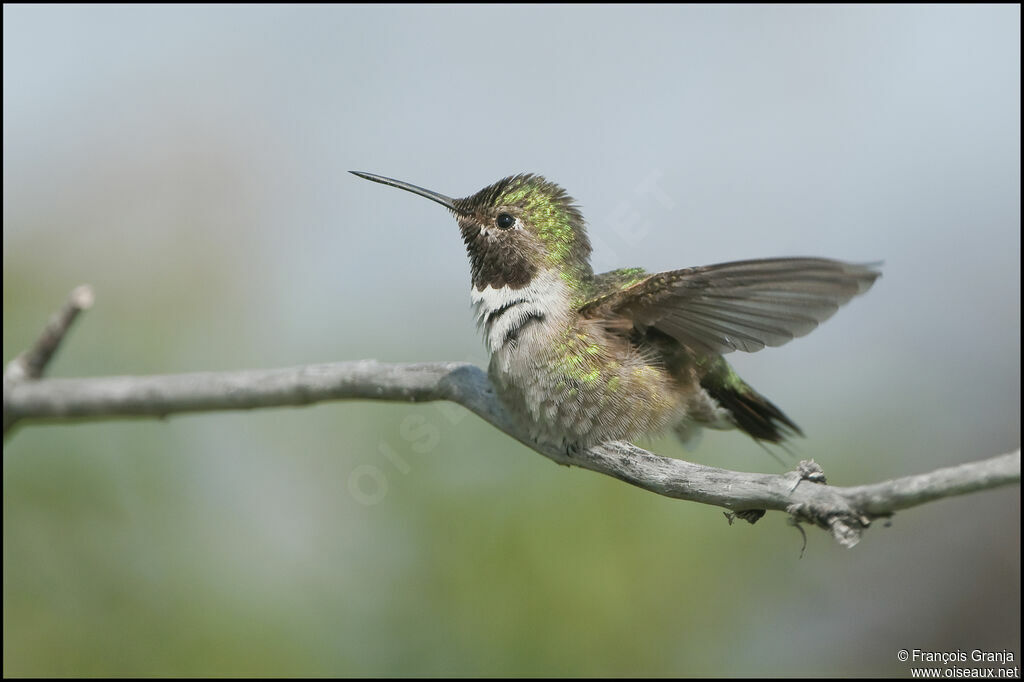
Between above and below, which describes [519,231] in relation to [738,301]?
above

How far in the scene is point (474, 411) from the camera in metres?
3.79

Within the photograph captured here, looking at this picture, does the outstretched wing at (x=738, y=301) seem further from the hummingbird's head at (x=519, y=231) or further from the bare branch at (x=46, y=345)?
the bare branch at (x=46, y=345)

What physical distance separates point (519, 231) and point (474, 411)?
3.30 feet

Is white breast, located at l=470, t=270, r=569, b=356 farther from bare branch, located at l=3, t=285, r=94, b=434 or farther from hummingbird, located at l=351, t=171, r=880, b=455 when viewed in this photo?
bare branch, located at l=3, t=285, r=94, b=434

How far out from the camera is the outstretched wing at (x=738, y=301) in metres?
3.04

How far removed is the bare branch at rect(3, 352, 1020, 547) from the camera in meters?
2.12

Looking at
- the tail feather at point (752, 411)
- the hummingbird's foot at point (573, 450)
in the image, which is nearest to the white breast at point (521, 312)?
the hummingbird's foot at point (573, 450)

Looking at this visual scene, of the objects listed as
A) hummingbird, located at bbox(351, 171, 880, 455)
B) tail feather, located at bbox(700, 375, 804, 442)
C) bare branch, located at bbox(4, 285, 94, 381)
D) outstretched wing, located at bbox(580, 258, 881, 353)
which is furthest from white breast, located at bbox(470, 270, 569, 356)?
bare branch, located at bbox(4, 285, 94, 381)

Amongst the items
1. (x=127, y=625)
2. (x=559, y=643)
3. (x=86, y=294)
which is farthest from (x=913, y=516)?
(x=86, y=294)

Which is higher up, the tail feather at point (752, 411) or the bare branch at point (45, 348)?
the bare branch at point (45, 348)

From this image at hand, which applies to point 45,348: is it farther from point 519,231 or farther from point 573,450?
point 519,231

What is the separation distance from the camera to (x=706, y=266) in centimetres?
336

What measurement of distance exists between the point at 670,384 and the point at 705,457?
2.26 meters

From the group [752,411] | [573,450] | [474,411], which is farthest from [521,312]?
[752,411]
